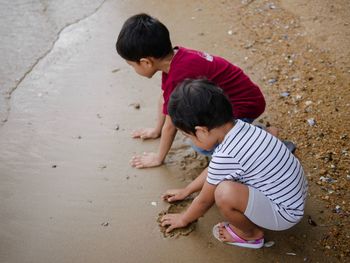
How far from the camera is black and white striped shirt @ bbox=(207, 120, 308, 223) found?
5.63ft

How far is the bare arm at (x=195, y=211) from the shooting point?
186cm

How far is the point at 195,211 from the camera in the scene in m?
1.97

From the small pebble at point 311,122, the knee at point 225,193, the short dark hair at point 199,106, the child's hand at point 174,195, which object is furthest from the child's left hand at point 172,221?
the small pebble at point 311,122

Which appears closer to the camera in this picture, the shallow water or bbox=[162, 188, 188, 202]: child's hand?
bbox=[162, 188, 188, 202]: child's hand

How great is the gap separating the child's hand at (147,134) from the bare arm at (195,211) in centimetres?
73

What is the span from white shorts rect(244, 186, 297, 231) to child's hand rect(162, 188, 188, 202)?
0.54 metres

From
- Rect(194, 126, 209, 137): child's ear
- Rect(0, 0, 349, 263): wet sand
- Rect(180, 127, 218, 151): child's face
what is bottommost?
Rect(0, 0, 349, 263): wet sand

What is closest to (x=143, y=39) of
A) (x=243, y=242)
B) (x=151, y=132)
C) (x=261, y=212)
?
(x=151, y=132)

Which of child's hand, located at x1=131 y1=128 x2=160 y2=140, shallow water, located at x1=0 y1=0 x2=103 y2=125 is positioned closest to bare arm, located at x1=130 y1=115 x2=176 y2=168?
child's hand, located at x1=131 y1=128 x2=160 y2=140

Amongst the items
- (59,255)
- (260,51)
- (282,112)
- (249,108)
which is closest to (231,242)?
(249,108)

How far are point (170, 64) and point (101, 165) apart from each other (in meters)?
0.90

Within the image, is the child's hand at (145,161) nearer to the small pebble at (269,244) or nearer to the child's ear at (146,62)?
the child's ear at (146,62)

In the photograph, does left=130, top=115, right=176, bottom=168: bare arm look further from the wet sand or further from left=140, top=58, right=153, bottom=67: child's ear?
left=140, top=58, right=153, bottom=67: child's ear

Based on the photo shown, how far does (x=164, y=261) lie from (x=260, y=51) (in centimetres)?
223
